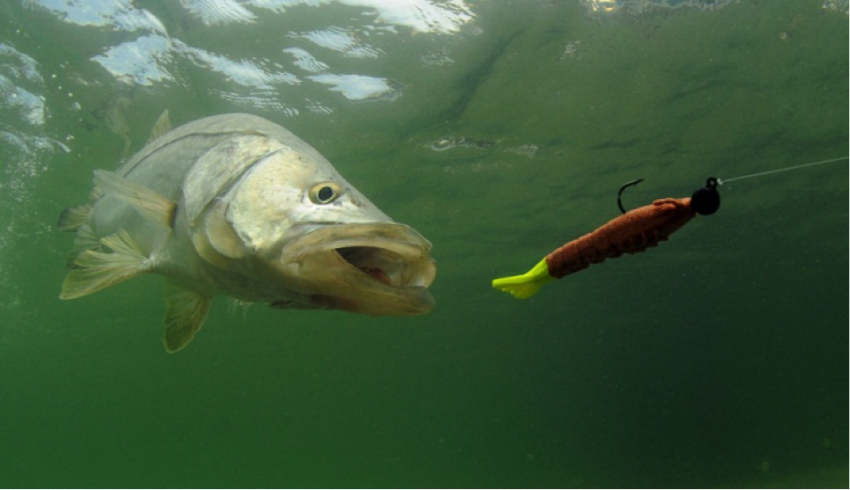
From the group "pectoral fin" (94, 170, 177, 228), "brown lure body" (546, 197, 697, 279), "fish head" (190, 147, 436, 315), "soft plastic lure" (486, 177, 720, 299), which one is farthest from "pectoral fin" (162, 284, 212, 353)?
"brown lure body" (546, 197, 697, 279)

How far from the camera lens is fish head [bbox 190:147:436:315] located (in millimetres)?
2500

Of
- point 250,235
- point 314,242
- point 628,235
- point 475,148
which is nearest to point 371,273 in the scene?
Answer: point 314,242

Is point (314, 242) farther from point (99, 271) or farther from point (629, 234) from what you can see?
point (99, 271)

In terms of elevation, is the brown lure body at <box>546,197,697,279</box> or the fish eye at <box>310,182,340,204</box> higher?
the brown lure body at <box>546,197,697,279</box>

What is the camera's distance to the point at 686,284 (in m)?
38.5

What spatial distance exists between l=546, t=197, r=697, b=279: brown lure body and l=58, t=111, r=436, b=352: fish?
0.67 meters

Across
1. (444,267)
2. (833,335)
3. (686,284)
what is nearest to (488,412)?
(833,335)

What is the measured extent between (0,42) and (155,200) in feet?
33.3

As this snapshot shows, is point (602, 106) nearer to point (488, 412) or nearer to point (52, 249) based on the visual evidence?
point (52, 249)

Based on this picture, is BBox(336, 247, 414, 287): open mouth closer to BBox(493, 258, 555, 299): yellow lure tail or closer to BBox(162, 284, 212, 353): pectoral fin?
BBox(493, 258, 555, 299): yellow lure tail

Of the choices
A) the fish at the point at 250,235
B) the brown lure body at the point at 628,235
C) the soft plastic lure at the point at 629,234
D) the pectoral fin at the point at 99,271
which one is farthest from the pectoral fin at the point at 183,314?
the brown lure body at the point at 628,235

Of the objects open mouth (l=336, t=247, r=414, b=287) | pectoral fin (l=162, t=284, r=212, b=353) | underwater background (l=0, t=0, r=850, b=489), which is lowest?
pectoral fin (l=162, t=284, r=212, b=353)

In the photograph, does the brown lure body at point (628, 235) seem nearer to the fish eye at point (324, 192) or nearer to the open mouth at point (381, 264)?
the open mouth at point (381, 264)

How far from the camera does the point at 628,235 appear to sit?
7.02 feet
